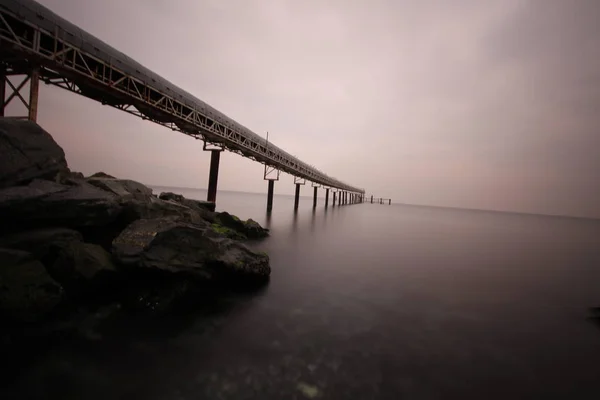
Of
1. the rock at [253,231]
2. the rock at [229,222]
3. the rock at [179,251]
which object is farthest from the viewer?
the rock at [253,231]

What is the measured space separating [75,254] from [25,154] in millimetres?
→ 2984

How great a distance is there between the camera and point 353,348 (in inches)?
182

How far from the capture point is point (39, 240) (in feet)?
15.8

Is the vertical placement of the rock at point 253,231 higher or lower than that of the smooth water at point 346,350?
higher

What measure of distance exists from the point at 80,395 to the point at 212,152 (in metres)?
16.7

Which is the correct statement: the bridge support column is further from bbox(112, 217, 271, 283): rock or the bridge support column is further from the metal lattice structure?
bbox(112, 217, 271, 283): rock

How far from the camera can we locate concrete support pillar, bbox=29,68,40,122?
24.9 feet

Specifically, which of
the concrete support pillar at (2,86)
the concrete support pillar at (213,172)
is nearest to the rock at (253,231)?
the concrete support pillar at (213,172)

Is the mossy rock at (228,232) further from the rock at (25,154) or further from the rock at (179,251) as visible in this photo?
the rock at (25,154)

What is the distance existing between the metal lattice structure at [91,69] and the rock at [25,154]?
12.9ft

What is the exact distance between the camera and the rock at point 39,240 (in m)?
4.57

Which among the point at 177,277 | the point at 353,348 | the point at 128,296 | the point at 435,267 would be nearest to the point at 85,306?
the point at 128,296

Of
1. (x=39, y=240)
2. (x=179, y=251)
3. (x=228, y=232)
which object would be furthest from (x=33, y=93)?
(x=228, y=232)

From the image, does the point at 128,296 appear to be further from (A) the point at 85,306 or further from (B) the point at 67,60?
(B) the point at 67,60
